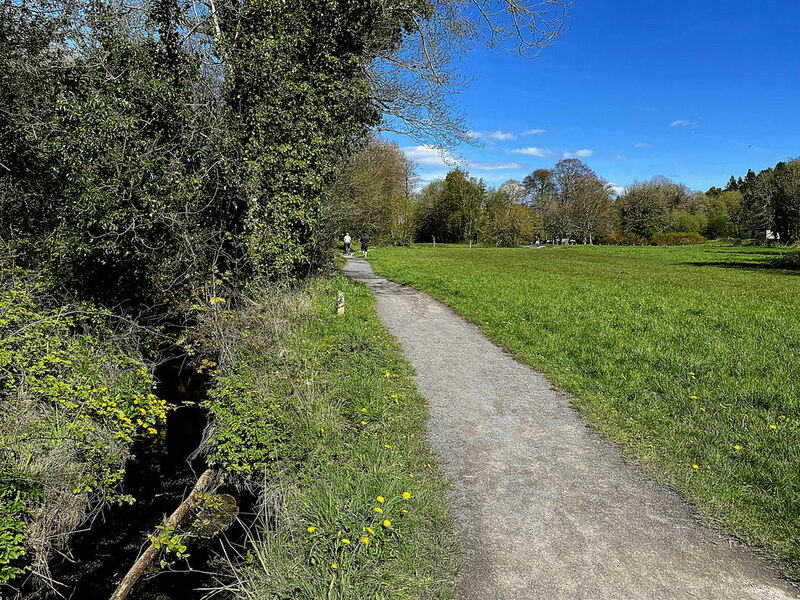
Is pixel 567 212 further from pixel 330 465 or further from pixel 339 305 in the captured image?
pixel 330 465

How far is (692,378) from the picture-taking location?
6.18 m

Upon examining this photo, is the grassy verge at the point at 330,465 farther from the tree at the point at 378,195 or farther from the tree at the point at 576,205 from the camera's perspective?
the tree at the point at 576,205

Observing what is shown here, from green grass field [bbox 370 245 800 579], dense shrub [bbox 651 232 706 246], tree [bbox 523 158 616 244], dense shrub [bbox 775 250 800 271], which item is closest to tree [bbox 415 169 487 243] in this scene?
tree [bbox 523 158 616 244]

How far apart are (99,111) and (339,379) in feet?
17.3

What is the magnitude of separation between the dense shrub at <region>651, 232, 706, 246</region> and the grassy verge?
57.5 meters

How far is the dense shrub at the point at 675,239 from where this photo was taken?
5388 cm

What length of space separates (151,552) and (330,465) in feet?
5.40

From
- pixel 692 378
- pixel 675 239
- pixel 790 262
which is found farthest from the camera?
pixel 675 239

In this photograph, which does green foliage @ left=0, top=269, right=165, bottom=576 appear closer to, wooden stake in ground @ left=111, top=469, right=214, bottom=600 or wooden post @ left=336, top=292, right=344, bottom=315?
wooden stake in ground @ left=111, top=469, right=214, bottom=600

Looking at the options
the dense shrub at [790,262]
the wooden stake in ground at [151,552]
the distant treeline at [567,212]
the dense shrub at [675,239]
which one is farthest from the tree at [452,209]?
the wooden stake in ground at [151,552]

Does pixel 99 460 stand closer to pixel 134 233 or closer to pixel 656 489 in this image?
pixel 134 233

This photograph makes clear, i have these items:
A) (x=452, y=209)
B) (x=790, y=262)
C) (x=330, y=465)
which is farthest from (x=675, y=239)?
(x=330, y=465)

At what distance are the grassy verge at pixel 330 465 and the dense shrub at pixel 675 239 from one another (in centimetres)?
5747

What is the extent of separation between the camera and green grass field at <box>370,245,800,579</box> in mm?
3693
